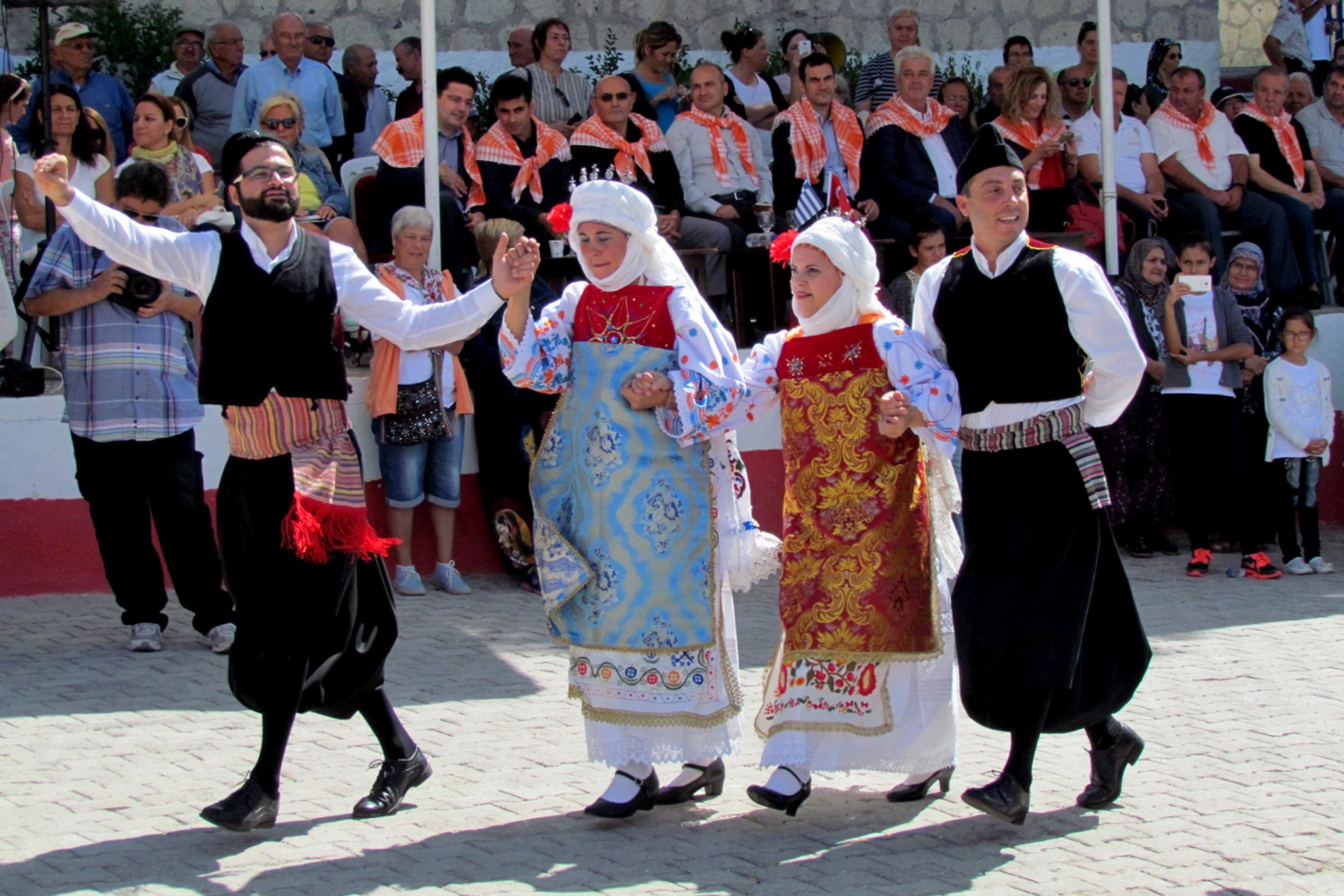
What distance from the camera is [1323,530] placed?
10.7 metres

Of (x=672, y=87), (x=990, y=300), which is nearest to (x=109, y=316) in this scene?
(x=990, y=300)

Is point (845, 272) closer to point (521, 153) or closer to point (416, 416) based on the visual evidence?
point (416, 416)

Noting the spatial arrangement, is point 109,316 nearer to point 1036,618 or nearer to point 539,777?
point 539,777

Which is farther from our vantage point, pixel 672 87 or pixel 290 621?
pixel 672 87

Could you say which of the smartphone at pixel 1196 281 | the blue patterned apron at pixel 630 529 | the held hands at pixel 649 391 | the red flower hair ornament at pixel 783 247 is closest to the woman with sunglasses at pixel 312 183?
the red flower hair ornament at pixel 783 247

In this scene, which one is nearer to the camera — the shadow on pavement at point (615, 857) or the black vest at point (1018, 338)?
the shadow on pavement at point (615, 857)

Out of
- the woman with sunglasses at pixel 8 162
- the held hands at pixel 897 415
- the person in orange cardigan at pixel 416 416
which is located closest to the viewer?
the held hands at pixel 897 415

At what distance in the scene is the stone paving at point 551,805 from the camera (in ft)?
14.6

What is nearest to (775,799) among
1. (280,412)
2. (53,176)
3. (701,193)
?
(280,412)

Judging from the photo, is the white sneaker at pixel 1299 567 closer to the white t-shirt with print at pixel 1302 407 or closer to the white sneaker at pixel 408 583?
the white t-shirt with print at pixel 1302 407

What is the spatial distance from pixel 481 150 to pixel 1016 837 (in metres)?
6.11

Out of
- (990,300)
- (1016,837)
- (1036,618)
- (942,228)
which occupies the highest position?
(942,228)

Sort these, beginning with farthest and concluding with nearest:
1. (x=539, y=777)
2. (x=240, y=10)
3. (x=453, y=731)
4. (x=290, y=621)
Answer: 1. (x=240, y=10)
2. (x=453, y=731)
3. (x=539, y=777)
4. (x=290, y=621)

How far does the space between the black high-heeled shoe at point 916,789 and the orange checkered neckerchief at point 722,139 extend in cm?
596
